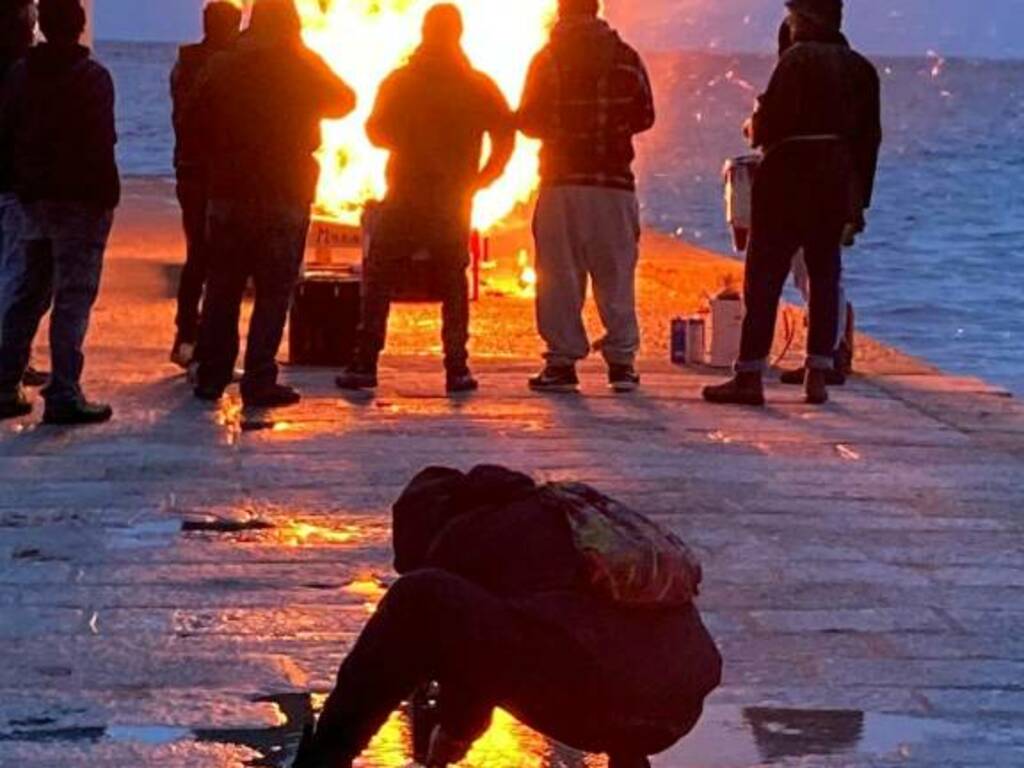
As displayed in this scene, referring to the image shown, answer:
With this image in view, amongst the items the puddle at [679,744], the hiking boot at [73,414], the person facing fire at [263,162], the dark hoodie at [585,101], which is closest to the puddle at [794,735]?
the puddle at [679,744]

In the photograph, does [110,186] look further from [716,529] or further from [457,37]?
[716,529]

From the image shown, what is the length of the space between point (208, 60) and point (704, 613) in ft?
15.4

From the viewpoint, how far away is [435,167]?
11672 mm

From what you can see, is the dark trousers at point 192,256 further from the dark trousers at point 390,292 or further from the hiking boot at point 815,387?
the hiking boot at point 815,387

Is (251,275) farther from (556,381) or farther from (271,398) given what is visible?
(556,381)

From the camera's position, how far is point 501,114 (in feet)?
38.5

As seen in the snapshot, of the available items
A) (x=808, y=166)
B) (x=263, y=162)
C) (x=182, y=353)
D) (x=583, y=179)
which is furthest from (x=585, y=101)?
(x=182, y=353)

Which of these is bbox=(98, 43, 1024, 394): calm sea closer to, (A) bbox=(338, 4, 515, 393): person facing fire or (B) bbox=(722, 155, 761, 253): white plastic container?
(B) bbox=(722, 155, 761, 253): white plastic container

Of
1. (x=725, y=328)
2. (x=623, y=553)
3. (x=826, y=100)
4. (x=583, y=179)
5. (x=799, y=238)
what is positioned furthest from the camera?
(x=725, y=328)

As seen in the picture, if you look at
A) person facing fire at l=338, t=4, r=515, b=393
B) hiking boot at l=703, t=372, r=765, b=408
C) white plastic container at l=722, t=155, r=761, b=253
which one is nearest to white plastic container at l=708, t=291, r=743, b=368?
white plastic container at l=722, t=155, r=761, b=253

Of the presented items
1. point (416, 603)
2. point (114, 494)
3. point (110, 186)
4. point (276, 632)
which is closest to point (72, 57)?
point (110, 186)

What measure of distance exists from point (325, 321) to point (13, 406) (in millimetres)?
2087

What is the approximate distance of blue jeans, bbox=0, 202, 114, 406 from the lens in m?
10.4

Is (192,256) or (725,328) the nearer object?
(192,256)
